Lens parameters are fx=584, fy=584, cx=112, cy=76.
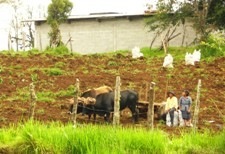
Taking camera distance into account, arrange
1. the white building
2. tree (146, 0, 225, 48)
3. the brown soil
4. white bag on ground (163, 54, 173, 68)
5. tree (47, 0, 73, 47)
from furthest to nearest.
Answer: the white building < tree (47, 0, 73, 47) < tree (146, 0, 225, 48) < white bag on ground (163, 54, 173, 68) < the brown soil

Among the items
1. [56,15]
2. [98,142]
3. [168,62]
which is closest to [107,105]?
[98,142]

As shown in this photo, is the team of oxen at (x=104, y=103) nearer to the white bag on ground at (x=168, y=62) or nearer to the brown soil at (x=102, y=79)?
the brown soil at (x=102, y=79)

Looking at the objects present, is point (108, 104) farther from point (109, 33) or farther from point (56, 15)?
point (109, 33)

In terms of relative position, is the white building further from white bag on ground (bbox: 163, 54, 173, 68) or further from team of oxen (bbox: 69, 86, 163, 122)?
team of oxen (bbox: 69, 86, 163, 122)

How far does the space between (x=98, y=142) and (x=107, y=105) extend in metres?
6.08

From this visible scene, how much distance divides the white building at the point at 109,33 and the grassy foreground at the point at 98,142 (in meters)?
23.8

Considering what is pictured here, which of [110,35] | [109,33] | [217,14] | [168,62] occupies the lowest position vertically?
[168,62]

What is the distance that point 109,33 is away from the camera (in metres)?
34.1

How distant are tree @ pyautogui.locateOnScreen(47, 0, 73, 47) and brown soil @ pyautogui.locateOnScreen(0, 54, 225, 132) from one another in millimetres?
6968

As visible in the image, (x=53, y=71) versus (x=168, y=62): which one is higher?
(x=168, y=62)

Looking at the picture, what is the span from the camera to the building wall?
1324 inches

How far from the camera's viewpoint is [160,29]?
31422mm

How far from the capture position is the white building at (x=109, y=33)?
1323 inches

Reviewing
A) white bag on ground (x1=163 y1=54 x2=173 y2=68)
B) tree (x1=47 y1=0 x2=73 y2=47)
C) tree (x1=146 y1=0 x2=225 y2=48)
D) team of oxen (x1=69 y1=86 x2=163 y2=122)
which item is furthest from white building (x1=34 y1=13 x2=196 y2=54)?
team of oxen (x1=69 y1=86 x2=163 y2=122)
